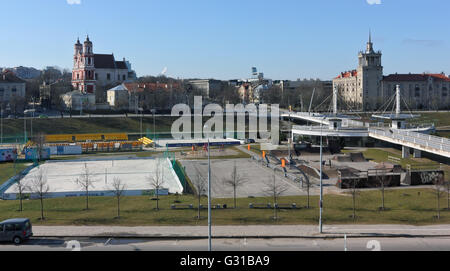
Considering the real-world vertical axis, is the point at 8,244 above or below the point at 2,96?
below

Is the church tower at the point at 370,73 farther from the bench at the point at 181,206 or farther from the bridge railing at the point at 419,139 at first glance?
the bench at the point at 181,206

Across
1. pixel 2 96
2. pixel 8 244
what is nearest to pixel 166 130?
pixel 2 96

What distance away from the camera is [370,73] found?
376 ft

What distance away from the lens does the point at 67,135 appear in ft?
227

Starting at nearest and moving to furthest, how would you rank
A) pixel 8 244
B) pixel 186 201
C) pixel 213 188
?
pixel 8 244 → pixel 186 201 → pixel 213 188

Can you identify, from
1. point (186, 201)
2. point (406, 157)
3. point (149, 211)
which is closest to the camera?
point (149, 211)

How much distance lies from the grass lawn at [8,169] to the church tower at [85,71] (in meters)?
56.3

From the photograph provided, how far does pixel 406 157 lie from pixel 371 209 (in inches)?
947

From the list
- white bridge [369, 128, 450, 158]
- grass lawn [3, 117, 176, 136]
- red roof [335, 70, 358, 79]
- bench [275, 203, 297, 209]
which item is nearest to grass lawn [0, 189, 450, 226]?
bench [275, 203, 297, 209]

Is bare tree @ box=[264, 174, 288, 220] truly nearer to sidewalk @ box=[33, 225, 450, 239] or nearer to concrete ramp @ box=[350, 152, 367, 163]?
sidewalk @ box=[33, 225, 450, 239]

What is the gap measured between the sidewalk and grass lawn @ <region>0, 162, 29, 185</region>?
1802 cm

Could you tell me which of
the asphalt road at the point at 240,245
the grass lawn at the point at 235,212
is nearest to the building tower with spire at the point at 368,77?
the grass lawn at the point at 235,212

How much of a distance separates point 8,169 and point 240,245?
32.3 metres

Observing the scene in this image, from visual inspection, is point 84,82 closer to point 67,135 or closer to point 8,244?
point 67,135
